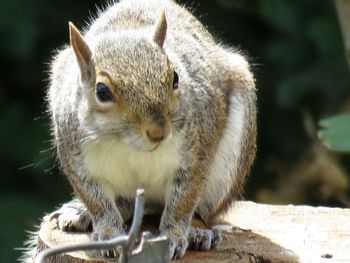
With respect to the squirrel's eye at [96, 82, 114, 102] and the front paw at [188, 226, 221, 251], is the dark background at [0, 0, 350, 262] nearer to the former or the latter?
the front paw at [188, 226, 221, 251]

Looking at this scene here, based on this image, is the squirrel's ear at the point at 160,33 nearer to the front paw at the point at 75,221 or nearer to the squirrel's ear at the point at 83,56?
the squirrel's ear at the point at 83,56

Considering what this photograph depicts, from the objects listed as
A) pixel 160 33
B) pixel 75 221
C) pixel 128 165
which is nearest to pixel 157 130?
pixel 128 165

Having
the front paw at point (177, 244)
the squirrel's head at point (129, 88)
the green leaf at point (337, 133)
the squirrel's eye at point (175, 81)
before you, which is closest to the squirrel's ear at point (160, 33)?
the squirrel's head at point (129, 88)

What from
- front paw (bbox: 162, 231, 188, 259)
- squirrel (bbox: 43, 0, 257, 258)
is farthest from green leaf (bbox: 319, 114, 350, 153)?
front paw (bbox: 162, 231, 188, 259)

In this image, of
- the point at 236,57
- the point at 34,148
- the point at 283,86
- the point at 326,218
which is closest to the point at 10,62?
the point at 34,148

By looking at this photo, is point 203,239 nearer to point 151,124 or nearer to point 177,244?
point 177,244

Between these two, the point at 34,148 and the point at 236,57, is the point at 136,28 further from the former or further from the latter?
the point at 34,148
